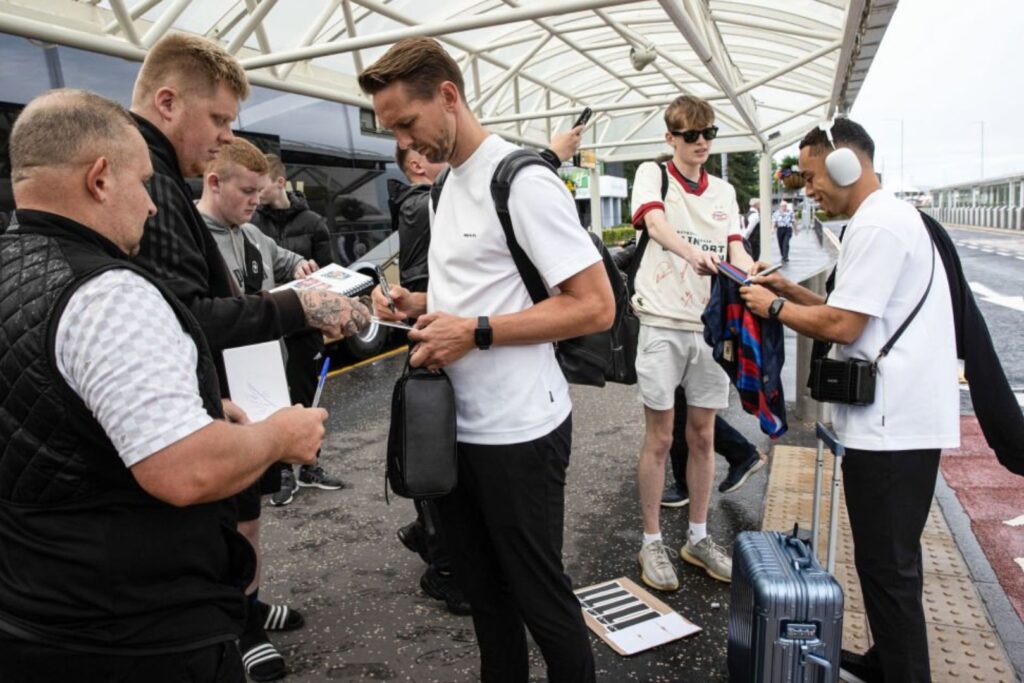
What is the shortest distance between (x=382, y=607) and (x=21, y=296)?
2.43m

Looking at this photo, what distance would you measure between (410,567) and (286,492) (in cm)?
134

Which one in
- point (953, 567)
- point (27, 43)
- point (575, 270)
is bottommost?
point (953, 567)

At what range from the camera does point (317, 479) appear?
4793mm

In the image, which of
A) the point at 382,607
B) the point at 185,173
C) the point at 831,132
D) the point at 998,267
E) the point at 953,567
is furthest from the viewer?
the point at 998,267

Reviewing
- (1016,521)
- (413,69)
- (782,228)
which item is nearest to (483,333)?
(413,69)

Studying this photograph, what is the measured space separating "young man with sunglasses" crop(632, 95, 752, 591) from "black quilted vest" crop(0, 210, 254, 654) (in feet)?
7.55

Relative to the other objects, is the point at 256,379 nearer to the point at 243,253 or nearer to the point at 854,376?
the point at 243,253

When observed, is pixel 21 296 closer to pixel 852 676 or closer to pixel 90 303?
pixel 90 303

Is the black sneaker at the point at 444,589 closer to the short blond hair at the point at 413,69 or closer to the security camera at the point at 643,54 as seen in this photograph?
the short blond hair at the point at 413,69

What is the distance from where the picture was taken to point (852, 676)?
2.51 metres

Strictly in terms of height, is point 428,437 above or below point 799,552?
above

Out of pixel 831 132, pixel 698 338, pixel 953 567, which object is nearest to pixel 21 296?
pixel 831 132

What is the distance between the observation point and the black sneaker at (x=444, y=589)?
3176mm

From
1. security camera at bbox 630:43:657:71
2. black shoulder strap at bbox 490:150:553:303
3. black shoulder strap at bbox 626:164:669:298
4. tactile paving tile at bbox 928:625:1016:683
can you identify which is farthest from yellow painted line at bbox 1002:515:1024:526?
security camera at bbox 630:43:657:71
